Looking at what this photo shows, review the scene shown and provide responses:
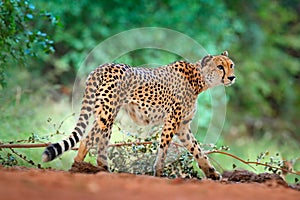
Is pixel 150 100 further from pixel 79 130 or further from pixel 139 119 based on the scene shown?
pixel 79 130

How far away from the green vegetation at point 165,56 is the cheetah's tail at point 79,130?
1.17m

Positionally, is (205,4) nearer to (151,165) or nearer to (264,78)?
(264,78)

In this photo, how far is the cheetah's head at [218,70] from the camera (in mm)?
7766

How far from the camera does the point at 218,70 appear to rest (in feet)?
25.6

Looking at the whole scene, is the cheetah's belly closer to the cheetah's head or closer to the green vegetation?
the cheetah's head

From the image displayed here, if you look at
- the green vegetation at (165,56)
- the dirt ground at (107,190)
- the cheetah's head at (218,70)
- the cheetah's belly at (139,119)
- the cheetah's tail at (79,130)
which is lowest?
the dirt ground at (107,190)

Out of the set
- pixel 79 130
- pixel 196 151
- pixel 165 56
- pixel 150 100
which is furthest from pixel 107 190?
pixel 165 56

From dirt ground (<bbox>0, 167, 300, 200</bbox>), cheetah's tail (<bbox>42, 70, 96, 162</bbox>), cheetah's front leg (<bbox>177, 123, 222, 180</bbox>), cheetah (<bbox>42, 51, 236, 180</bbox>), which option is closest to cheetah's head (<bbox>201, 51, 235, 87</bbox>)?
cheetah (<bbox>42, 51, 236, 180</bbox>)

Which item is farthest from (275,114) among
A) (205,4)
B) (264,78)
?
(205,4)

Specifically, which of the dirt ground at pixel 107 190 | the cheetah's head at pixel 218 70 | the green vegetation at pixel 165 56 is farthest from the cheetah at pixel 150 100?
the dirt ground at pixel 107 190

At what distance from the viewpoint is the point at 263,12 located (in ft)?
60.6

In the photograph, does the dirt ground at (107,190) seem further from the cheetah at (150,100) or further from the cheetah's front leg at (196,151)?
the cheetah's front leg at (196,151)

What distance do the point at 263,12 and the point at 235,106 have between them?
8.34 feet

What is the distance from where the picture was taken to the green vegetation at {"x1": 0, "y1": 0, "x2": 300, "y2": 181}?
359 inches
